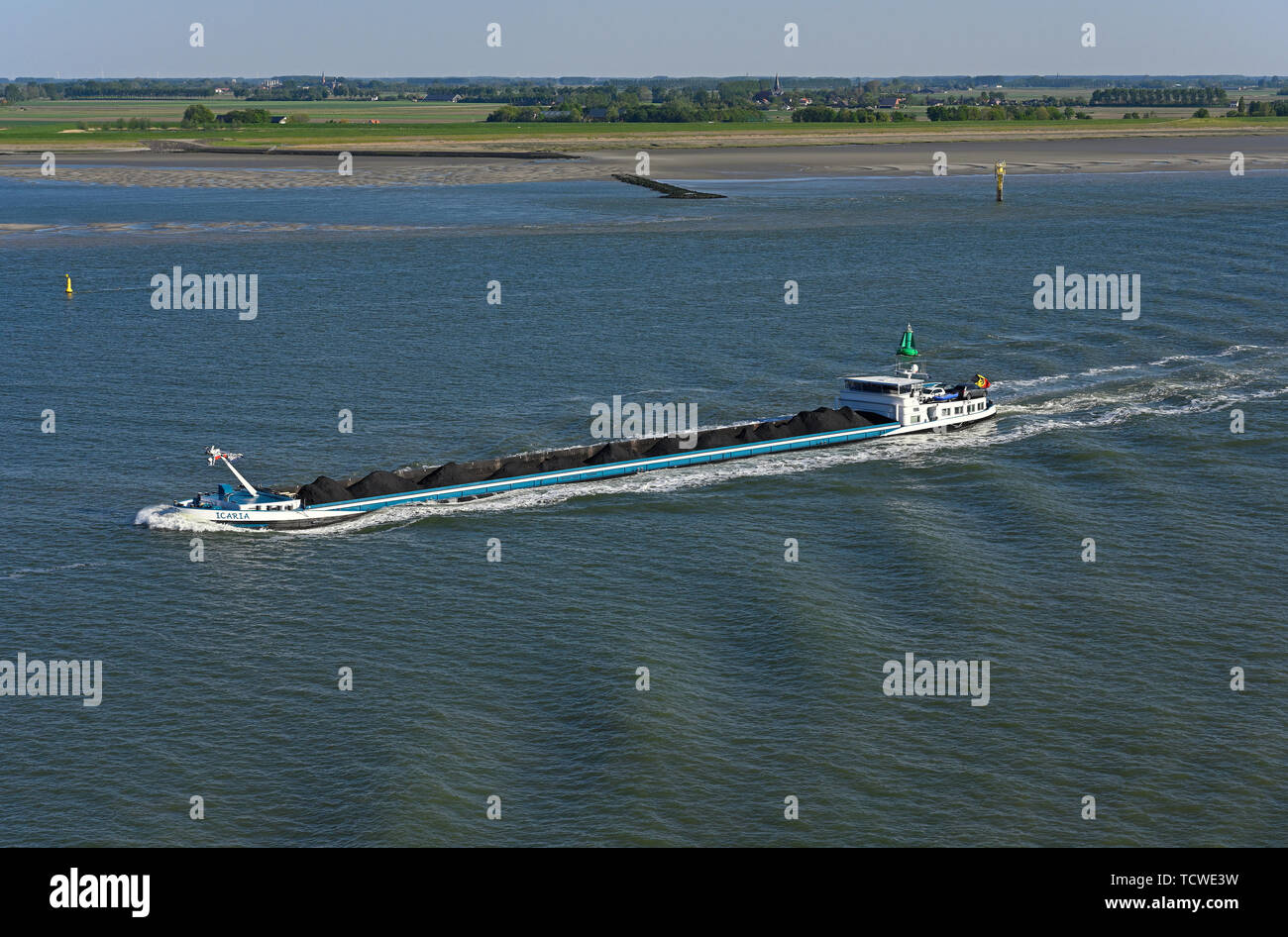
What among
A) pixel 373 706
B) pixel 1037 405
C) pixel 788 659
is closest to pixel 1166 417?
pixel 1037 405

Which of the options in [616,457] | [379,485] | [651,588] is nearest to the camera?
[651,588]

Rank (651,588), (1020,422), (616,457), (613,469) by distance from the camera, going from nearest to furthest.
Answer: (651,588) < (613,469) < (616,457) < (1020,422)

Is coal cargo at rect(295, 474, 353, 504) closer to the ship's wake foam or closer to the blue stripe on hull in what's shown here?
the blue stripe on hull

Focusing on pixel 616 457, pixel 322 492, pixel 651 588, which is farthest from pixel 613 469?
pixel 651 588

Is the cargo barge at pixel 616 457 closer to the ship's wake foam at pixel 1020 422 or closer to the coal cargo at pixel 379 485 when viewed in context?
the coal cargo at pixel 379 485

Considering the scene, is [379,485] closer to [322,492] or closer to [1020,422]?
[322,492]

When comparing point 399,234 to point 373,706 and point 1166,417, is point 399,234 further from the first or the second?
point 373,706

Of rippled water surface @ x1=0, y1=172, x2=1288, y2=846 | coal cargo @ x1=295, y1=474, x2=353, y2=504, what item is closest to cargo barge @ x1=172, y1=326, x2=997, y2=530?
coal cargo @ x1=295, y1=474, x2=353, y2=504
